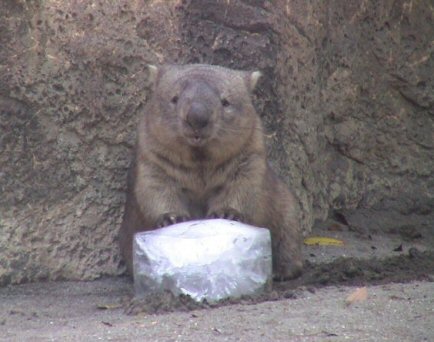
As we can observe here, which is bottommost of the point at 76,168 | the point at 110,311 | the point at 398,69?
the point at 110,311

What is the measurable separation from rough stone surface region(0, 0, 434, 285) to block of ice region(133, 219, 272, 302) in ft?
2.90

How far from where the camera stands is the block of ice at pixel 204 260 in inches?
246

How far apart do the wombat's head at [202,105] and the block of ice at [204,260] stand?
61cm

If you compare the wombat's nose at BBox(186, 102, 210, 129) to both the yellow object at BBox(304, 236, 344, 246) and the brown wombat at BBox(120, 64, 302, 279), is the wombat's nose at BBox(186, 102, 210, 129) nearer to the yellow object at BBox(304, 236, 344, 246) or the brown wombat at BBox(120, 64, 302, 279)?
the brown wombat at BBox(120, 64, 302, 279)

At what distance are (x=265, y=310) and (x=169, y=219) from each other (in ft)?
3.87

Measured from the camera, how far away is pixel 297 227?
755 cm

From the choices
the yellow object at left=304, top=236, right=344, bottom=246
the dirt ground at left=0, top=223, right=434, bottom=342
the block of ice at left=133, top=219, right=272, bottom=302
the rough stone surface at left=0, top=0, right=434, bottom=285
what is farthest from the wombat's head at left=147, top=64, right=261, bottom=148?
the yellow object at left=304, top=236, right=344, bottom=246

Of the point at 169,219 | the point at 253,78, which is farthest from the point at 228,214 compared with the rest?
the point at 253,78

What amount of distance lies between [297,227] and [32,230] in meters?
1.66

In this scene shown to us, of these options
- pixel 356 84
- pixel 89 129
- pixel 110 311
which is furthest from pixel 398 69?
pixel 110 311

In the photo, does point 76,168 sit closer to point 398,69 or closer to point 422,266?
point 422,266

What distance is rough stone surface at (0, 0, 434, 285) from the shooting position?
706 centimetres

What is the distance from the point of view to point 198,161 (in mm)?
7031

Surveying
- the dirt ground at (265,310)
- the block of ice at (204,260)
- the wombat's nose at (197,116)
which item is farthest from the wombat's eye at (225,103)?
the dirt ground at (265,310)
